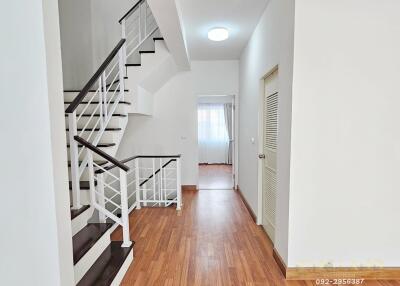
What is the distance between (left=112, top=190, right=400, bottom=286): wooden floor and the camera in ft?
6.43

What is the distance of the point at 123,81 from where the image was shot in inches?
124

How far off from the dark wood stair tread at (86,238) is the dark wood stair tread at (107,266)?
0.19m

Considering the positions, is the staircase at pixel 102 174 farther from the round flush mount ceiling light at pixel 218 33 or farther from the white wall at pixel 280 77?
the white wall at pixel 280 77

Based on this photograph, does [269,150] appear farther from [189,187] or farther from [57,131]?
[189,187]

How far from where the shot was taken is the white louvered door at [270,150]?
2.52 metres

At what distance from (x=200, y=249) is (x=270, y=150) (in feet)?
4.58

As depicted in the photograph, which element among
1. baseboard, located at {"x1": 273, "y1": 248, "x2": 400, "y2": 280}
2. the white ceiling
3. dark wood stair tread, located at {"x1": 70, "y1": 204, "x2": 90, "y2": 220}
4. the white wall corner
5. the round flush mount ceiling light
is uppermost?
the white ceiling

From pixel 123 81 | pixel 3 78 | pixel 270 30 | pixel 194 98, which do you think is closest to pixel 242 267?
pixel 3 78

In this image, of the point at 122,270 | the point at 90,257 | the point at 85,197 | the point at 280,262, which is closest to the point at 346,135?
the point at 280,262

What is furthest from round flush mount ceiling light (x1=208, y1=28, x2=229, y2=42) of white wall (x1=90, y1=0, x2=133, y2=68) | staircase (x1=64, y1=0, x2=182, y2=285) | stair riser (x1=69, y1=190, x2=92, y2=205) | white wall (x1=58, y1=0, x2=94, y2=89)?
stair riser (x1=69, y1=190, x2=92, y2=205)

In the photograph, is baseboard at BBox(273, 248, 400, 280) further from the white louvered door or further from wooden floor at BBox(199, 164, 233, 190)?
wooden floor at BBox(199, 164, 233, 190)

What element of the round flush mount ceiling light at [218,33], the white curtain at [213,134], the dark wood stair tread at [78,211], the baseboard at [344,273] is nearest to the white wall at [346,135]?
the baseboard at [344,273]

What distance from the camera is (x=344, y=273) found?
192 centimetres

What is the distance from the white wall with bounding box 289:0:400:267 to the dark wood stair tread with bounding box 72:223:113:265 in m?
1.73
